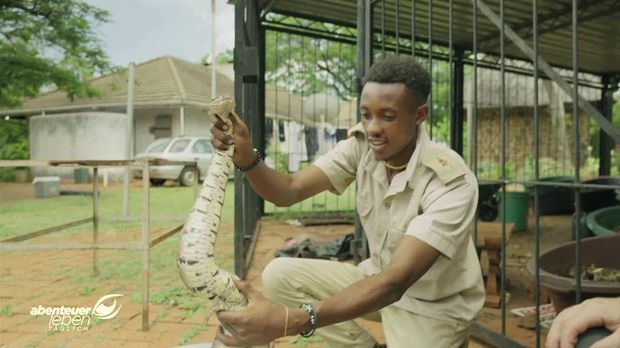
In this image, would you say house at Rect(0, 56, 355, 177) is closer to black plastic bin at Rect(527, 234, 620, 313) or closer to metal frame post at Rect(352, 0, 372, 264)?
metal frame post at Rect(352, 0, 372, 264)

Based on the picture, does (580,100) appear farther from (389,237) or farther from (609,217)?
(609,217)

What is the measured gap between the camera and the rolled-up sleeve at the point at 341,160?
244 centimetres

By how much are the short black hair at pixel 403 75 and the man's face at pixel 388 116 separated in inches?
0.8

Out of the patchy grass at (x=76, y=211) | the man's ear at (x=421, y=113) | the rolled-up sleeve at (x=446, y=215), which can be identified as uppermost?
the man's ear at (x=421, y=113)

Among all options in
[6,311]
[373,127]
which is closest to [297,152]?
[6,311]

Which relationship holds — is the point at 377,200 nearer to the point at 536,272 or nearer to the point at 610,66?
the point at 536,272

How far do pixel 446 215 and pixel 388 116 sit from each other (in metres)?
0.46

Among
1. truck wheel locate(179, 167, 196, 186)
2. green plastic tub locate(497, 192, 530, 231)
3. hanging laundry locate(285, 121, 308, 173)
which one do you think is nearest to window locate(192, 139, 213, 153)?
truck wheel locate(179, 167, 196, 186)

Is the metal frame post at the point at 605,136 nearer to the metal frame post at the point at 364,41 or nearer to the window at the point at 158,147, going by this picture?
the metal frame post at the point at 364,41

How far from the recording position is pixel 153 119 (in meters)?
20.2

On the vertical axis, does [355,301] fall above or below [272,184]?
below

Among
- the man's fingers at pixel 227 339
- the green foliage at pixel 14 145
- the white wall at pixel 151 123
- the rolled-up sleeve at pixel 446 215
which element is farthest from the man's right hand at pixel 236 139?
the green foliage at pixel 14 145

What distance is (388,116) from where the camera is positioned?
79.1 inches

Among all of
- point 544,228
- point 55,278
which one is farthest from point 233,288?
point 544,228
